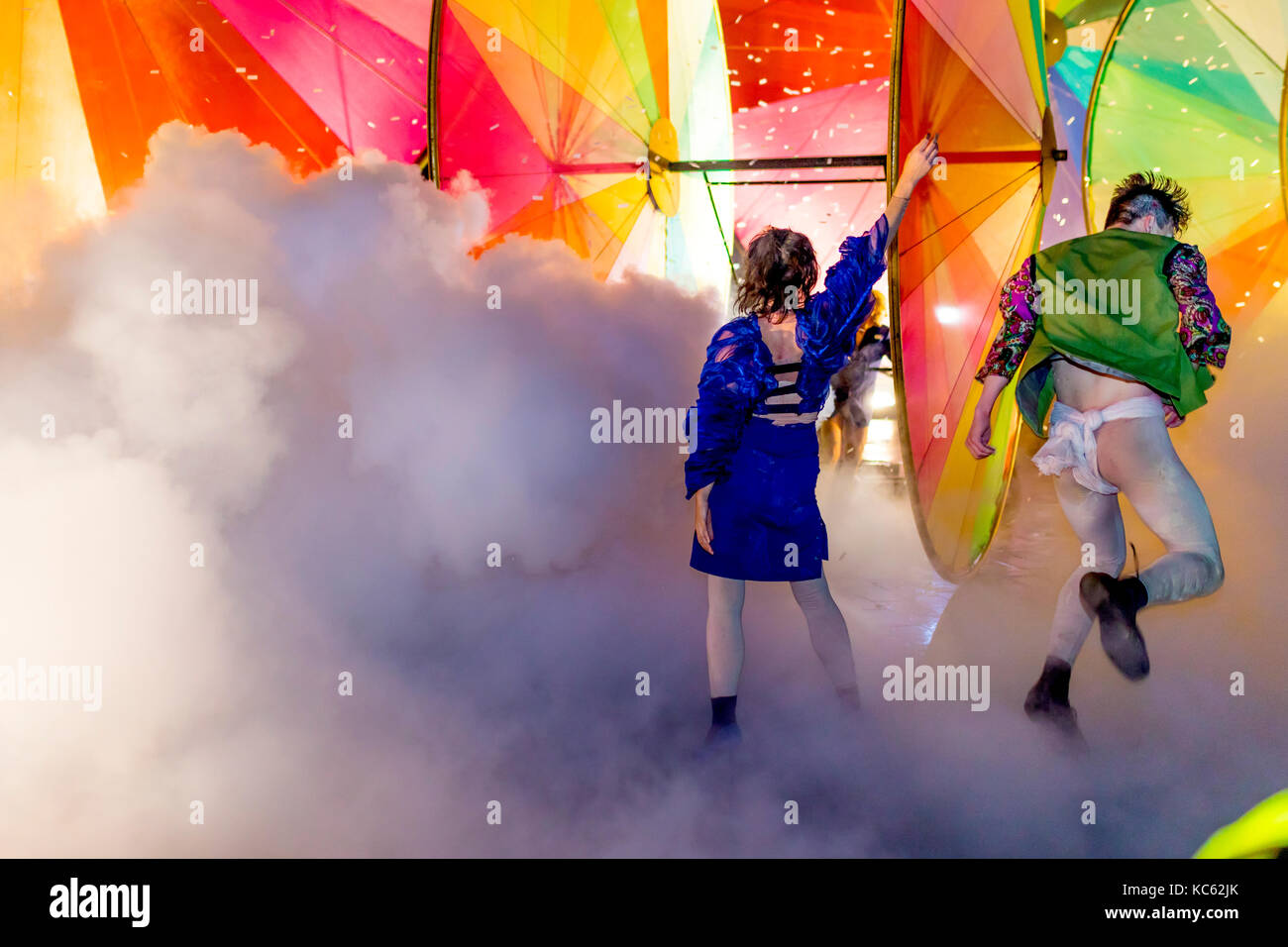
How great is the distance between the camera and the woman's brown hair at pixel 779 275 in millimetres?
2748

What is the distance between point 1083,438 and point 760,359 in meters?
1.03

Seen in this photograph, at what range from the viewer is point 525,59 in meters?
3.24

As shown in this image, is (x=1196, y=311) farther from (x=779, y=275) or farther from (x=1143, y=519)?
(x=779, y=275)

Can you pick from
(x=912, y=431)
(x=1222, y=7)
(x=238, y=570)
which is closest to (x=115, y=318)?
(x=238, y=570)

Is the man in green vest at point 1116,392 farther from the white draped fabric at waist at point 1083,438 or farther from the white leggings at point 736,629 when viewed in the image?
the white leggings at point 736,629

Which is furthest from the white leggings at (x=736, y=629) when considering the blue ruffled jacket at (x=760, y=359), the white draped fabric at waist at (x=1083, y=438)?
the white draped fabric at waist at (x=1083, y=438)

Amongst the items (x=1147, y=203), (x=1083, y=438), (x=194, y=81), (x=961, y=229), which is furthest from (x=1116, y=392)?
(x=194, y=81)

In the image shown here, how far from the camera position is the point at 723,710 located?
2.79 meters

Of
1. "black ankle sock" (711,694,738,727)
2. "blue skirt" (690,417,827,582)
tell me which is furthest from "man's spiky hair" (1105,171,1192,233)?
"black ankle sock" (711,694,738,727)

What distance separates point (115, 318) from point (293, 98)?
103 cm

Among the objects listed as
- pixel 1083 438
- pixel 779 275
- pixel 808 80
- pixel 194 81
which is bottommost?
pixel 1083 438

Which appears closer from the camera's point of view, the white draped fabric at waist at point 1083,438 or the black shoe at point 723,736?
the white draped fabric at waist at point 1083,438

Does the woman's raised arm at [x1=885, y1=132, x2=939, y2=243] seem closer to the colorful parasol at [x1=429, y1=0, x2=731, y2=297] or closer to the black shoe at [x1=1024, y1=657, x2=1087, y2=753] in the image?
the colorful parasol at [x1=429, y1=0, x2=731, y2=297]
